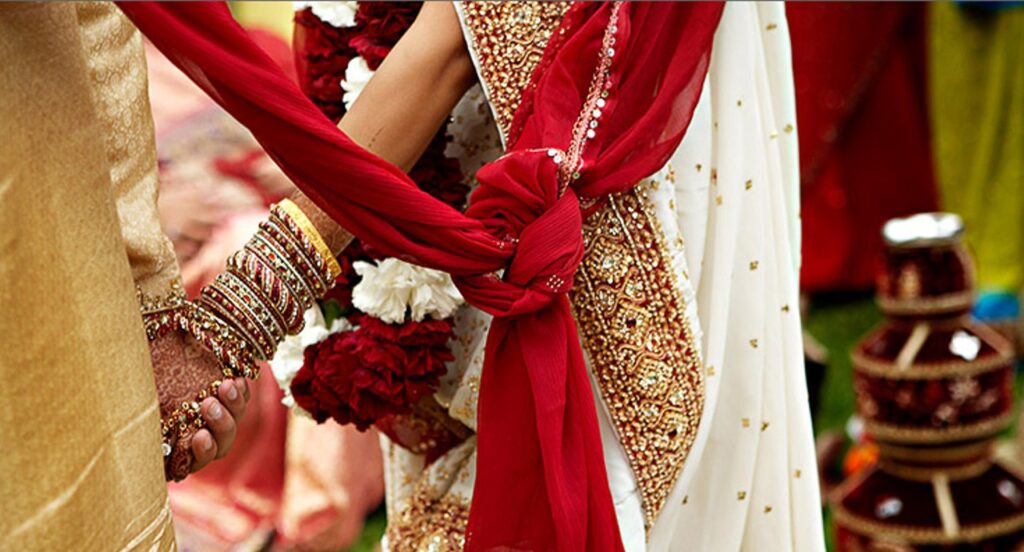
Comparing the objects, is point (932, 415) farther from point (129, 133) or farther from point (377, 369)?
point (129, 133)

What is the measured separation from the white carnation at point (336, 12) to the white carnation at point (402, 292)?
0.75 ft

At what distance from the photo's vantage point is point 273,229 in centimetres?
106

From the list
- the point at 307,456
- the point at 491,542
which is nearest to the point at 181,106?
the point at 307,456

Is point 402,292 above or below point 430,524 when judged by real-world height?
above

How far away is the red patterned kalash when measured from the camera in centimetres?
209

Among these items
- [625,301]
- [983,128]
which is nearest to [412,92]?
[625,301]

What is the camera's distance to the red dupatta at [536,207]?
99 cm

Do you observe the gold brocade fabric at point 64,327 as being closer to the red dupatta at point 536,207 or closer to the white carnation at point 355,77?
the red dupatta at point 536,207

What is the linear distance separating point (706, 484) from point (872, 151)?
10.0 feet

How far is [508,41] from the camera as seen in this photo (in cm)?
113

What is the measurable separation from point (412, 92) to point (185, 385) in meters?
0.30

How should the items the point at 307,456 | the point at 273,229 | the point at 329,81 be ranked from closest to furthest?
the point at 273,229 → the point at 329,81 → the point at 307,456

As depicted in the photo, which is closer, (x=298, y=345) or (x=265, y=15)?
(x=298, y=345)

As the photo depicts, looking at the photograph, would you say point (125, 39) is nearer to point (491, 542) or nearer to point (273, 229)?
point (273, 229)
